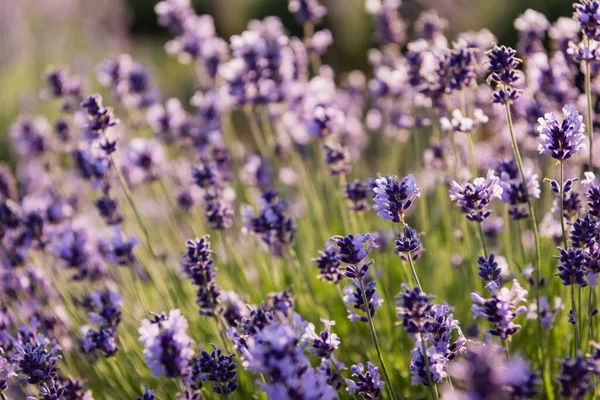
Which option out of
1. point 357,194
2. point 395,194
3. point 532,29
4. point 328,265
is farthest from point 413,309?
point 532,29

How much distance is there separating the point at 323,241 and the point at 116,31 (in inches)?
308

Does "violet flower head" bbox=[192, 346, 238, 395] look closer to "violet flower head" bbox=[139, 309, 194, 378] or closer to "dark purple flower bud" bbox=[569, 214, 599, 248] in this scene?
"violet flower head" bbox=[139, 309, 194, 378]

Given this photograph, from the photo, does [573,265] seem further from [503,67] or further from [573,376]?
[503,67]

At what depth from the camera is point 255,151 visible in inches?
304

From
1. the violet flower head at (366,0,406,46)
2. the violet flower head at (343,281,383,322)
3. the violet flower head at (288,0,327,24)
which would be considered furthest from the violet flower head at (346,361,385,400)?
the violet flower head at (366,0,406,46)

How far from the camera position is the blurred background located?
28.3 feet

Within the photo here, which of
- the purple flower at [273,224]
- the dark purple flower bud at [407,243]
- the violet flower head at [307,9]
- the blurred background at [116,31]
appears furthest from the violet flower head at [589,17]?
the blurred background at [116,31]

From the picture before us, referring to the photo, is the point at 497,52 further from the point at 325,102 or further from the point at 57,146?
the point at 57,146

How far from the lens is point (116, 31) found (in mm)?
10156

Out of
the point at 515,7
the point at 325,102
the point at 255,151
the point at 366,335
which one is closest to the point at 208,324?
the point at 366,335

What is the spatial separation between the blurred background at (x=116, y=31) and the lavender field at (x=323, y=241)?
4112mm

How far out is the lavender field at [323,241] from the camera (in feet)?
6.72

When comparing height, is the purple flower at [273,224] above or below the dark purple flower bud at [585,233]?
above

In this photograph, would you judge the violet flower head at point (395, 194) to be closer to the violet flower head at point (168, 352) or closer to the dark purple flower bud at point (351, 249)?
the dark purple flower bud at point (351, 249)
